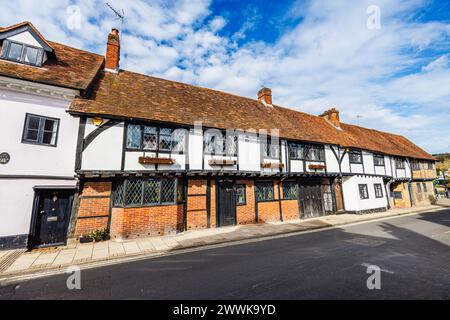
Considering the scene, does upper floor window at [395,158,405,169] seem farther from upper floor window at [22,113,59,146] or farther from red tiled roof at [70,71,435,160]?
upper floor window at [22,113,59,146]

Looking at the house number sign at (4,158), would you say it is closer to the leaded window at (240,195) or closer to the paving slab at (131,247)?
the paving slab at (131,247)

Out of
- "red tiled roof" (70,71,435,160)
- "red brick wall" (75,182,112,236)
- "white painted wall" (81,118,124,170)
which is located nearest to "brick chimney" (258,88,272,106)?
"red tiled roof" (70,71,435,160)

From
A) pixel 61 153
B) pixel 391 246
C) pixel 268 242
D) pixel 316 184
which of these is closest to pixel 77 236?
pixel 61 153

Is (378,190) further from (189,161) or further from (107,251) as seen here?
(107,251)

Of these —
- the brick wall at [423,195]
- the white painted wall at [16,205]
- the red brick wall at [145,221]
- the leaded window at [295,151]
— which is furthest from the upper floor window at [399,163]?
the white painted wall at [16,205]

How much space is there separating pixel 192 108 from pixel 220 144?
2.95m

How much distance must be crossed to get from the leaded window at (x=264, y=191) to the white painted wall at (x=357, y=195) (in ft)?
24.6

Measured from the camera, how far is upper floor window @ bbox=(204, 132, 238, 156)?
11125 mm

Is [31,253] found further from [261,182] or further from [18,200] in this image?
[261,182]

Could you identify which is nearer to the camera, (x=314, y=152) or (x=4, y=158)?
(x=4, y=158)

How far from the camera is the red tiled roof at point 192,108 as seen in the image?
9656mm

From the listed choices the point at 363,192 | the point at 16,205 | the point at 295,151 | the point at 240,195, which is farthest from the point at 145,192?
the point at 363,192

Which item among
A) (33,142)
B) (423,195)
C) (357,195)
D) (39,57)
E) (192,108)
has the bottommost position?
(423,195)

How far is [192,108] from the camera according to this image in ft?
40.2
